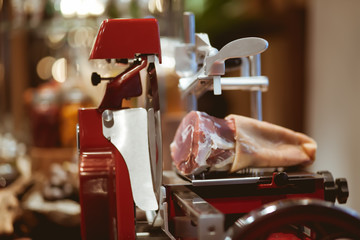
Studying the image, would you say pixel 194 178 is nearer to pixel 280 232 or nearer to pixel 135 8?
pixel 280 232

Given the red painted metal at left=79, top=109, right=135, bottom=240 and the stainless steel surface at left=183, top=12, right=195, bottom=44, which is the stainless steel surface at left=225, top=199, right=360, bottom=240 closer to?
the red painted metal at left=79, top=109, right=135, bottom=240

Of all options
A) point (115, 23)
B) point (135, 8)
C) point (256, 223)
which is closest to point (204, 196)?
point (256, 223)

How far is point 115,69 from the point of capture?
102 centimetres

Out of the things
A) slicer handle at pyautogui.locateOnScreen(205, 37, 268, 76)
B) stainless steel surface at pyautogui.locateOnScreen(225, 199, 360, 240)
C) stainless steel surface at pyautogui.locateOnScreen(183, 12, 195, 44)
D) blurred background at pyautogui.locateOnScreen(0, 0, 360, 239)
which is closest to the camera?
stainless steel surface at pyautogui.locateOnScreen(225, 199, 360, 240)

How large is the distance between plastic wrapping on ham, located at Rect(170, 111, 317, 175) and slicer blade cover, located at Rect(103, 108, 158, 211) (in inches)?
4.6

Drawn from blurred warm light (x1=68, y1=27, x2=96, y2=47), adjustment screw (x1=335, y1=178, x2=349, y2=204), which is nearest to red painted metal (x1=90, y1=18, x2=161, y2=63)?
adjustment screw (x1=335, y1=178, x2=349, y2=204)

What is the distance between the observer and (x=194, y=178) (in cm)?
84

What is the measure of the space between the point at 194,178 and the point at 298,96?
246cm

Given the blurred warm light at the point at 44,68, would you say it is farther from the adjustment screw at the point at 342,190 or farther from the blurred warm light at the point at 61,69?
the adjustment screw at the point at 342,190

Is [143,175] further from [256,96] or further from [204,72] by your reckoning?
[256,96]

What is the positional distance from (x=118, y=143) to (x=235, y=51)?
284 millimetres

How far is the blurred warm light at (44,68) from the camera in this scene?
350 centimetres

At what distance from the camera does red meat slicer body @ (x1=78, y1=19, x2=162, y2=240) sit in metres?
0.77

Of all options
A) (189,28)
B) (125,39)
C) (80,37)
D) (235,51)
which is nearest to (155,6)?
(80,37)
